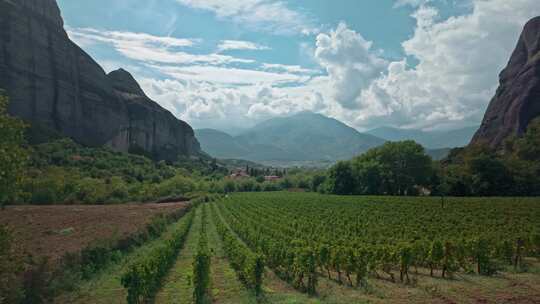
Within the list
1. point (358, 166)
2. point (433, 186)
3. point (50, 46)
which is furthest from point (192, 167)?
point (433, 186)

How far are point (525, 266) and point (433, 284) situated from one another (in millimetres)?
6894

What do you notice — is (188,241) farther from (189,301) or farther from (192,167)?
(192,167)

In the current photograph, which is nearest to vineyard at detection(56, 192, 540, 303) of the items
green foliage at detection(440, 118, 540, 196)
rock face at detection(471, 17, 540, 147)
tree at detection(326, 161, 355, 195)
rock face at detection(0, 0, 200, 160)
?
green foliage at detection(440, 118, 540, 196)

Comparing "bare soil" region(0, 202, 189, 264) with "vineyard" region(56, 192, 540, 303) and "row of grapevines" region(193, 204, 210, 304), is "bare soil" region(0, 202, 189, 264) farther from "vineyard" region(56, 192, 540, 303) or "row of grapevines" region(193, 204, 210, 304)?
"row of grapevines" region(193, 204, 210, 304)

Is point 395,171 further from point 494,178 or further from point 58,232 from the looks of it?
point 58,232

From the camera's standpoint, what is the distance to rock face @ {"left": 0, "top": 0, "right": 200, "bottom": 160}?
90.1 metres

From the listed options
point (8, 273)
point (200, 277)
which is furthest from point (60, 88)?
point (200, 277)

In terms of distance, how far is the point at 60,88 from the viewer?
10150cm

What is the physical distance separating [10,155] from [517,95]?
13333 centimetres

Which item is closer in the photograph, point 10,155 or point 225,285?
point 10,155

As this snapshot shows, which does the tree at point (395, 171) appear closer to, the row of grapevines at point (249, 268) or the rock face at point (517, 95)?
the rock face at point (517, 95)

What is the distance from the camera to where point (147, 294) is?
45.0 feet

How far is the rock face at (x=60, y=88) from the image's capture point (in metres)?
90.1

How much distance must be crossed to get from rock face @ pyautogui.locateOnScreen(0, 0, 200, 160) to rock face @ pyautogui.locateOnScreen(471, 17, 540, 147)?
11251 cm
